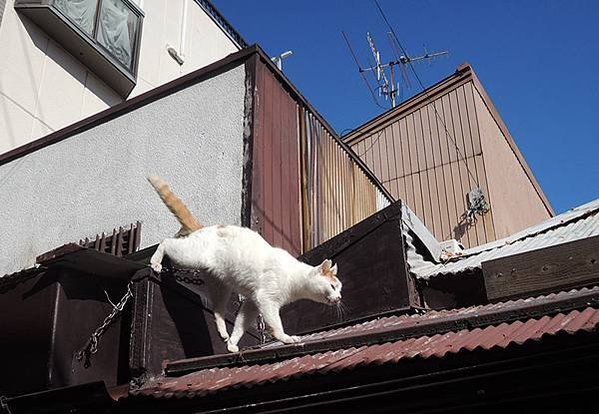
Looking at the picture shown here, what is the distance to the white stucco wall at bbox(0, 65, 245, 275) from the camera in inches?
288

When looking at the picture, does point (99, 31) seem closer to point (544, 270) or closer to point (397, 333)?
point (544, 270)

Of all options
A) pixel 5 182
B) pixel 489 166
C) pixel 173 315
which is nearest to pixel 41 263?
pixel 173 315

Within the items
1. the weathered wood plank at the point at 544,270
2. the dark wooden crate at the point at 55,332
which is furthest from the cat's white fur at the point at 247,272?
the weathered wood plank at the point at 544,270

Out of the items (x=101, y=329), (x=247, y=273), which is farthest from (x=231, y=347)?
(x=101, y=329)

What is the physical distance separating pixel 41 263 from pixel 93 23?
29.5ft

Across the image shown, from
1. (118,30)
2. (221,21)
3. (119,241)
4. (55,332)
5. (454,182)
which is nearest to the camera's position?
(55,332)

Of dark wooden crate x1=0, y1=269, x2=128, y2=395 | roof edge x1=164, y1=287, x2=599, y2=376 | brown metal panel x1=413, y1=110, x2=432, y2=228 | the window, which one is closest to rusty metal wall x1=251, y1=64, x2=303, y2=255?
dark wooden crate x1=0, y1=269, x2=128, y2=395

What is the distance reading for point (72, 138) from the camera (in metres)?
9.02

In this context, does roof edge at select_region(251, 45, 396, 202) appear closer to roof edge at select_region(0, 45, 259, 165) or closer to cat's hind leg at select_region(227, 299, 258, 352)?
roof edge at select_region(0, 45, 259, 165)

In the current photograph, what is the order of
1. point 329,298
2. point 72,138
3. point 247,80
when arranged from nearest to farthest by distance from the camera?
point 329,298 < point 247,80 < point 72,138

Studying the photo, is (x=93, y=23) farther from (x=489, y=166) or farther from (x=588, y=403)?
(x=588, y=403)

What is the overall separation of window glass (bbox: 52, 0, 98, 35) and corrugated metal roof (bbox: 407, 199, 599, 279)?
347 inches

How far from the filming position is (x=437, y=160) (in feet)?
43.8

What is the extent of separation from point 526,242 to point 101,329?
14.1 ft
